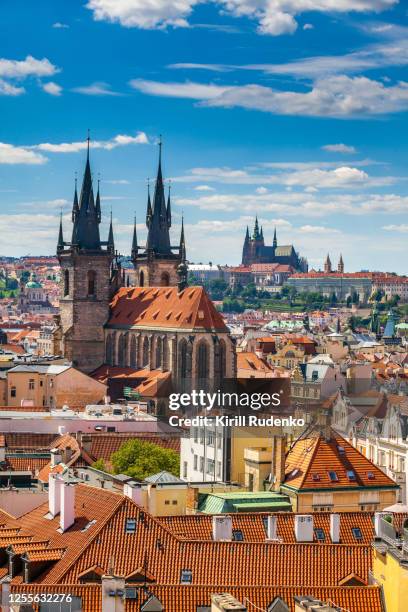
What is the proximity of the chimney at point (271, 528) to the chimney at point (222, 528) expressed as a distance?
38.3 inches

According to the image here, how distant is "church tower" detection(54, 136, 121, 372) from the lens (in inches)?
4459

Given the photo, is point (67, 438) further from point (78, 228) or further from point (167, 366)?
point (78, 228)

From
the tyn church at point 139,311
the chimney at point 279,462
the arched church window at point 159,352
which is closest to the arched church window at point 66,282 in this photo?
the tyn church at point 139,311

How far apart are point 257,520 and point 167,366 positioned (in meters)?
68.4

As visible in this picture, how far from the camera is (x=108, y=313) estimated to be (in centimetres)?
11431

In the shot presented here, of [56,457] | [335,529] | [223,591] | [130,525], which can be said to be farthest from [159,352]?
[223,591]

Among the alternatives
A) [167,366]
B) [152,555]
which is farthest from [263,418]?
[167,366]

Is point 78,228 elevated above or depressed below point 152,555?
above

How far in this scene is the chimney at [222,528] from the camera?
32.5 meters

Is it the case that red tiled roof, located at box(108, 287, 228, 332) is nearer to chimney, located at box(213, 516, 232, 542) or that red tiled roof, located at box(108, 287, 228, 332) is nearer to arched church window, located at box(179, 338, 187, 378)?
arched church window, located at box(179, 338, 187, 378)

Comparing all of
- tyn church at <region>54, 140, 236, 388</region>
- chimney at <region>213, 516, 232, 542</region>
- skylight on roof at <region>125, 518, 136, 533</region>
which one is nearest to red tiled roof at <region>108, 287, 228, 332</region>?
tyn church at <region>54, 140, 236, 388</region>

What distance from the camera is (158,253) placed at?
121 meters

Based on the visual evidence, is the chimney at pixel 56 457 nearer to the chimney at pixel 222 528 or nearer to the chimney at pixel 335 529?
the chimney at pixel 335 529

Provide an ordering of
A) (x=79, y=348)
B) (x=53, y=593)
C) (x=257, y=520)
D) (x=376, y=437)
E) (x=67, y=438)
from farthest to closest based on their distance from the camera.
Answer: (x=79, y=348)
(x=376, y=437)
(x=67, y=438)
(x=257, y=520)
(x=53, y=593)
